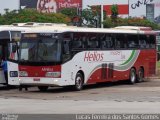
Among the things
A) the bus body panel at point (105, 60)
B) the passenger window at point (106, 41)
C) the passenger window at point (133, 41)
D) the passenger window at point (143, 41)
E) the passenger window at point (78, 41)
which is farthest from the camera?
the passenger window at point (143, 41)

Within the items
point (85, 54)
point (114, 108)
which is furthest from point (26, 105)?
point (85, 54)

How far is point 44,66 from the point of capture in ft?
85.5

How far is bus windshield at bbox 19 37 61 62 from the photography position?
25.9m

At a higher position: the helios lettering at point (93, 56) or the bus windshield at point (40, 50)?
the bus windshield at point (40, 50)

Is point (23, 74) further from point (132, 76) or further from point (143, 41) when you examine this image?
point (143, 41)

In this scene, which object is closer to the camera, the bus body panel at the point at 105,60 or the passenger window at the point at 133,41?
the bus body panel at the point at 105,60

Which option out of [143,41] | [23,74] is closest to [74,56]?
[23,74]

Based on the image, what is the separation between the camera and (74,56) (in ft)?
87.5

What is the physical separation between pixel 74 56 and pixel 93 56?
2.00 meters

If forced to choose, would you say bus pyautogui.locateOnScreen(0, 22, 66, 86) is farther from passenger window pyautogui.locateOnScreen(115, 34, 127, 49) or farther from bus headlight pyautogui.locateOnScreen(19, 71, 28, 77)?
passenger window pyautogui.locateOnScreen(115, 34, 127, 49)

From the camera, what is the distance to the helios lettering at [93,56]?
27898 mm

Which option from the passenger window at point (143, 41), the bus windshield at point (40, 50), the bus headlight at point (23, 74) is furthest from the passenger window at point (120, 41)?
the bus headlight at point (23, 74)

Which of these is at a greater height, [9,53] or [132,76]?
[9,53]

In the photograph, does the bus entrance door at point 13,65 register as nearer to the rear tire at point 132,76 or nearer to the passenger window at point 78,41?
the passenger window at point 78,41
